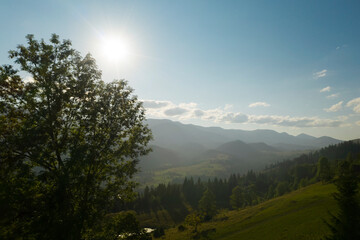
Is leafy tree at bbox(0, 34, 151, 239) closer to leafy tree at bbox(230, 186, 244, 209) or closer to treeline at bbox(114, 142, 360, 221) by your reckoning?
treeline at bbox(114, 142, 360, 221)

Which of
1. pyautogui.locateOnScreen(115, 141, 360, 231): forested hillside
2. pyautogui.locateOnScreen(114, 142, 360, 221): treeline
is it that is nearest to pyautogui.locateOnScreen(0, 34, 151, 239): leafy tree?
pyautogui.locateOnScreen(114, 142, 360, 221): treeline

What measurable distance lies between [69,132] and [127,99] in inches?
212

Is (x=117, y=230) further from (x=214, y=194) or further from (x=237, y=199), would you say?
(x=214, y=194)

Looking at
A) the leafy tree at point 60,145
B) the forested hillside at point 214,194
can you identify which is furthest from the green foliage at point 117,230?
the forested hillside at point 214,194

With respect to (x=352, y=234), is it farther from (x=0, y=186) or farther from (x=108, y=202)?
(x=0, y=186)

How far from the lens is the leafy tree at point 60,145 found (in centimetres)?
1292

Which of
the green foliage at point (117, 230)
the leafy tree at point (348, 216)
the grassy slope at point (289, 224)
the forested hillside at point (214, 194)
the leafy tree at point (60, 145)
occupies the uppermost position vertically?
the leafy tree at point (60, 145)

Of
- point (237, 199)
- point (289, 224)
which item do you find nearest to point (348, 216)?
point (289, 224)

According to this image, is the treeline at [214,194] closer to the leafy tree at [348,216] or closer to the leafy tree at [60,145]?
the leafy tree at [348,216]

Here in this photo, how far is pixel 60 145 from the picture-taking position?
48.3ft

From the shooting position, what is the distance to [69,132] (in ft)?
50.6

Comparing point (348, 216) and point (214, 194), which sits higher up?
point (348, 216)

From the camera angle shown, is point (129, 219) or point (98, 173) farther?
point (129, 219)

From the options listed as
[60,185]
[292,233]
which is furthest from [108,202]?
[292,233]
